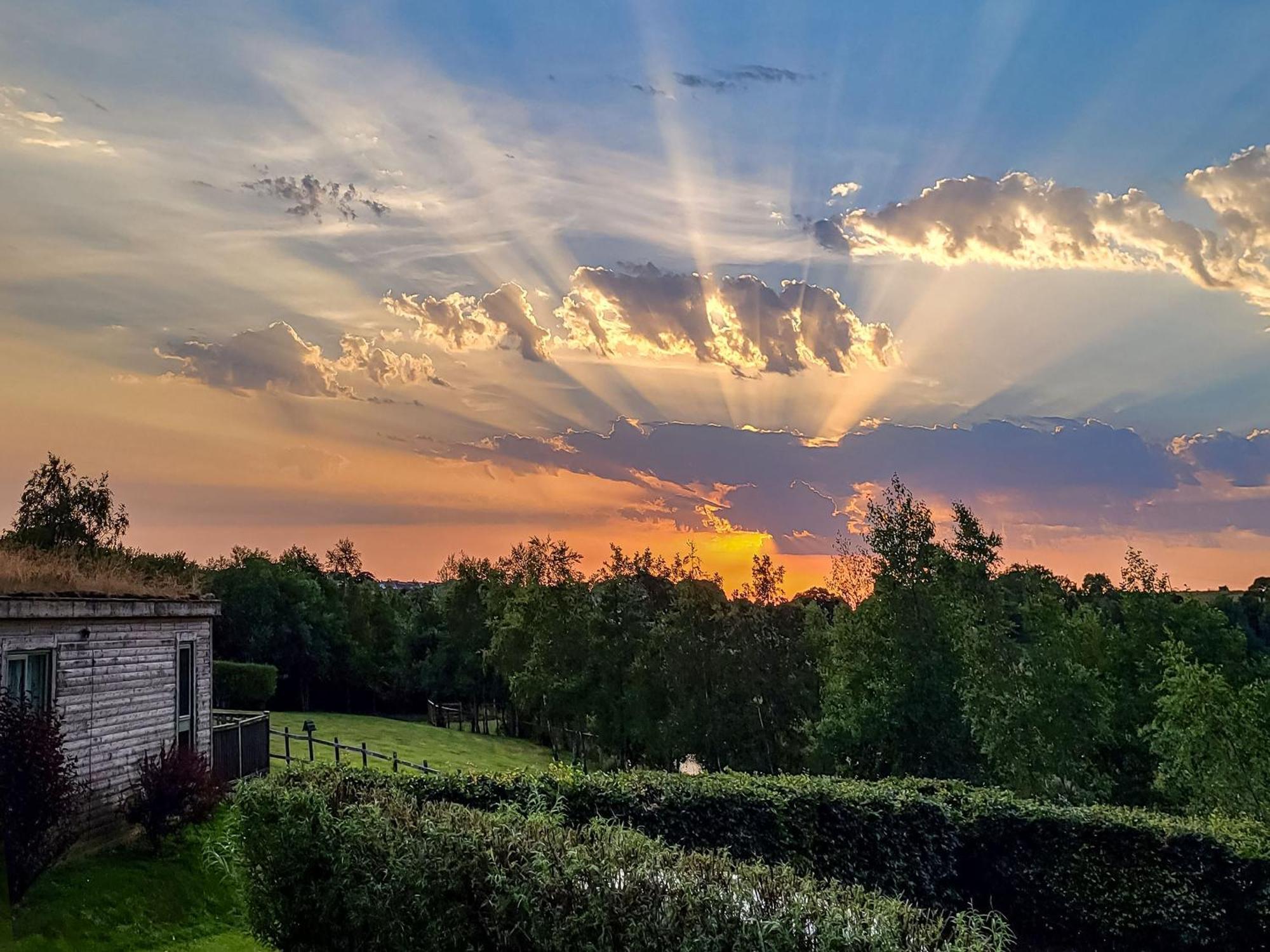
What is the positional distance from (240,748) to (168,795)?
5.33 metres

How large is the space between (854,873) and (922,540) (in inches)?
833

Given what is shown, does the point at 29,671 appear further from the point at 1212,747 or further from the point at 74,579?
the point at 1212,747

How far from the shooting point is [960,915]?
19.2ft

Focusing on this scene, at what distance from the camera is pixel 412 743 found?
1708 inches

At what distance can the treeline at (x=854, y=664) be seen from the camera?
1166 inches

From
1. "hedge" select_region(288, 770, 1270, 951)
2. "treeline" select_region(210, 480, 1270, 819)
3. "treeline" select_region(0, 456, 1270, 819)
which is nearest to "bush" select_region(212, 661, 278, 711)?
"treeline" select_region(0, 456, 1270, 819)

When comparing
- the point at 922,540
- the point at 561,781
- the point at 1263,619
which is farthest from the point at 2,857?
the point at 1263,619

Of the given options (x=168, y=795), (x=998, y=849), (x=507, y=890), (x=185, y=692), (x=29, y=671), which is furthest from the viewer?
(x=185, y=692)

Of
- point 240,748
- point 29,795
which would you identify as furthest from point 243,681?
point 29,795

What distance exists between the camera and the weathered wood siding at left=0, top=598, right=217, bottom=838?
48.9 feet

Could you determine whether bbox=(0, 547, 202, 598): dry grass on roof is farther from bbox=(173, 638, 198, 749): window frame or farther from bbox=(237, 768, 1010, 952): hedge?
bbox=(237, 768, 1010, 952): hedge

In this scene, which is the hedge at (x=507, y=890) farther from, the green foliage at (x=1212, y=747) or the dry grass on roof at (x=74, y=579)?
the green foliage at (x=1212, y=747)

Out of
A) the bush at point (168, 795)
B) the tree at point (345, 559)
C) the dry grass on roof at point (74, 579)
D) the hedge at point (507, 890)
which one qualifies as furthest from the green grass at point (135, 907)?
the tree at point (345, 559)

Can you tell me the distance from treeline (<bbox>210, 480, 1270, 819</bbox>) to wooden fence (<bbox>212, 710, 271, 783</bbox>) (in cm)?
1906
